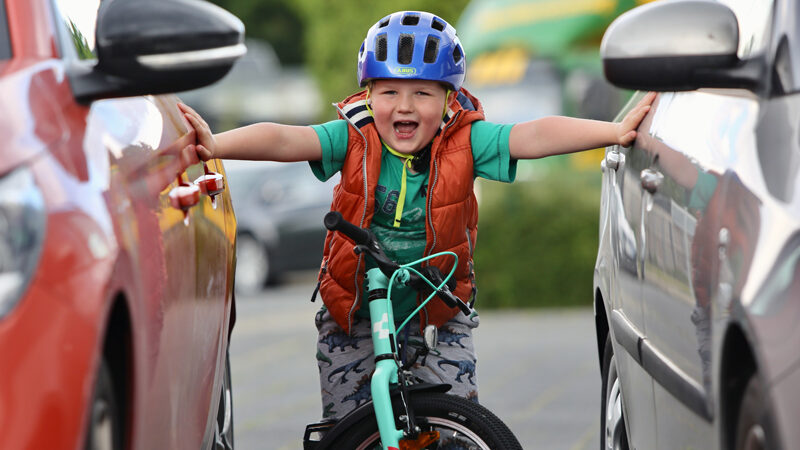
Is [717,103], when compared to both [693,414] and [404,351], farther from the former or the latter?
[404,351]

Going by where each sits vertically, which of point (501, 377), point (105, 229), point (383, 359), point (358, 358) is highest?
point (105, 229)

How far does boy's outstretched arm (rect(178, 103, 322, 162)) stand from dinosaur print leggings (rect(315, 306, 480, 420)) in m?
0.56

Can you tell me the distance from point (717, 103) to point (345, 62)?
34939 millimetres

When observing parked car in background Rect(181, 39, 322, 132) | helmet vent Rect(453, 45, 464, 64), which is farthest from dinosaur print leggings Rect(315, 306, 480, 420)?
parked car in background Rect(181, 39, 322, 132)

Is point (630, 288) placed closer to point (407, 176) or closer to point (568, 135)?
point (568, 135)

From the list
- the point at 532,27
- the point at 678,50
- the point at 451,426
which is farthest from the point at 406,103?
the point at 532,27

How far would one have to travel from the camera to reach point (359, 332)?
191 inches

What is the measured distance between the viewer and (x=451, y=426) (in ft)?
13.8

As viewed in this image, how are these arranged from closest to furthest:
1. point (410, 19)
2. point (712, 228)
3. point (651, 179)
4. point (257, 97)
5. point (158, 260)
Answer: point (712, 228) → point (158, 260) → point (651, 179) → point (410, 19) → point (257, 97)

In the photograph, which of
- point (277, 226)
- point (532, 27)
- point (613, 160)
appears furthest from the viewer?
point (532, 27)

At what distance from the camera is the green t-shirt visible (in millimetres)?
4660

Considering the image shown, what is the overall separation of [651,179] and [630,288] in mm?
457

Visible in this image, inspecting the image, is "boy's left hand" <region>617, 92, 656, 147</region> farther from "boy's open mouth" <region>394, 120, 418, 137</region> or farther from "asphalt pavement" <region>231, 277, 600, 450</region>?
"asphalt pavement" <region>231, 277, 600, 450</region>

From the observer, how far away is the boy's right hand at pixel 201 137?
444 centimetres
